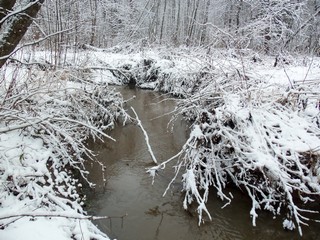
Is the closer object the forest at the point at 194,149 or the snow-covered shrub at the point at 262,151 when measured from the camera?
the forest at the point at 194,149

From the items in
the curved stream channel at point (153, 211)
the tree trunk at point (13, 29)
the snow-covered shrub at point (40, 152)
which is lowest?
the curved stream channel at point (153, 211)

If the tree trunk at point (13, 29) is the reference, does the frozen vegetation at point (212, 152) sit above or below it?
below

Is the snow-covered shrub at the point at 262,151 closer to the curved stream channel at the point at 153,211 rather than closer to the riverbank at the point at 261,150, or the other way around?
the riverbank at the point at 261,150

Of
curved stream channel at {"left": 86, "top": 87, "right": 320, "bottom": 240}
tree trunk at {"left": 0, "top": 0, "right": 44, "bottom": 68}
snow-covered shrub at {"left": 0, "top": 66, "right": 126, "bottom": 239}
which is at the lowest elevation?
curved stream channel at {"left": 86, "top": 87, "right": 320, "bottom": 240}

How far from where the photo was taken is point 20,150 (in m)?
3.93

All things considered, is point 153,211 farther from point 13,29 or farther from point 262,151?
point 13,29

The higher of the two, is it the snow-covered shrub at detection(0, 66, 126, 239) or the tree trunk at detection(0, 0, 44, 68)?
the tree trunk at detection(0, 0, 44, 68)

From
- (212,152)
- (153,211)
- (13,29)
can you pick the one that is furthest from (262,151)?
(13,29)

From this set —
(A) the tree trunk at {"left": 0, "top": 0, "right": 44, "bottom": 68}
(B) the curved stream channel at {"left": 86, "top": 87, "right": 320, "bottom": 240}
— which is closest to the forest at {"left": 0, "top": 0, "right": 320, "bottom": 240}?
(A) the tree trunk at {"left": 0, "top": 0, "right": 44, "bottom": 68}

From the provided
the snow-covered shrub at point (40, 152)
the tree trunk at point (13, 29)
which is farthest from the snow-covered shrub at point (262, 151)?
the tree trunk at point (13, 29)

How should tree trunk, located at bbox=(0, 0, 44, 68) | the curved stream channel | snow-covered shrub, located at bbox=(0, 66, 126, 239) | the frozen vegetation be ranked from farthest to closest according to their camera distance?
the curved stream channel < the frozen vegetation < snow-covered shrub, located at bbox=(0, 66, 126, 239) < tree trunk, located at bbox=(0, 0, 44, 68)

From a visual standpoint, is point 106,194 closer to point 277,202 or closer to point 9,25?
point 277,202

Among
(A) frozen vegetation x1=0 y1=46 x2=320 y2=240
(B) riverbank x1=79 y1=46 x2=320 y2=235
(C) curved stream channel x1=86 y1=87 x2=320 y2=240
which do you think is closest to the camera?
(A) frozen vegetation x1=0 y1=46 x2=320 y2=240

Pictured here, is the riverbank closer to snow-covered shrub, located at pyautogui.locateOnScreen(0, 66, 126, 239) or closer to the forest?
the forest
